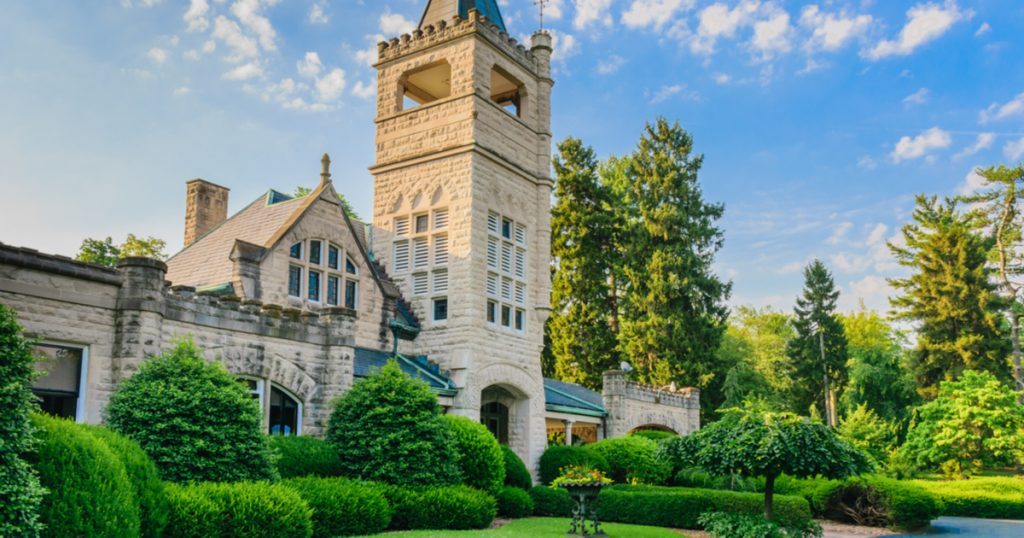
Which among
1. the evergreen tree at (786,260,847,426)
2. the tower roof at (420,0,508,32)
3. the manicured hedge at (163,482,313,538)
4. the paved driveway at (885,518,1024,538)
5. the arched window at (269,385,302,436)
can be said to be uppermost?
the tower roof at (420,0,508,32)

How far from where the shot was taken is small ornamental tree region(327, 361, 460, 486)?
17984mm

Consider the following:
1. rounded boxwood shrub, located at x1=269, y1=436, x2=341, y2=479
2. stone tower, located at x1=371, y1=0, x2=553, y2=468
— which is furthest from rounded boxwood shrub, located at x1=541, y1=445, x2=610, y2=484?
rounded boxwood shrub, located at x1=269, y1=436, x2=341, y2=479

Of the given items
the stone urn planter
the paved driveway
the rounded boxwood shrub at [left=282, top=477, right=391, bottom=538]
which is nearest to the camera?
the rounded boxwood shrub at [left=282, top=477, right=391, bottom=538]

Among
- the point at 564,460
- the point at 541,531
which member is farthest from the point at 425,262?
the point at 541,531

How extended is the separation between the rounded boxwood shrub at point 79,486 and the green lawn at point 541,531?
19.0 feet

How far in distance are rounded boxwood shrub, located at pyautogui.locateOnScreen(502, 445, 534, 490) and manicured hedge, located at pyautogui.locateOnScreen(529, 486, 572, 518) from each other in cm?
35

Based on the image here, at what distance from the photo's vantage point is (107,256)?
38.8 meters

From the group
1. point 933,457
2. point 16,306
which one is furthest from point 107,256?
point 933,457

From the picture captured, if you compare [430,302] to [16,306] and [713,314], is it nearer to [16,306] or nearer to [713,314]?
[16,306]

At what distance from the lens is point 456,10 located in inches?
1113

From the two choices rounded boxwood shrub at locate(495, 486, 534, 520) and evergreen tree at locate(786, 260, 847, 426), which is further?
evergreen tree at locate(786, 260, 847, 426)

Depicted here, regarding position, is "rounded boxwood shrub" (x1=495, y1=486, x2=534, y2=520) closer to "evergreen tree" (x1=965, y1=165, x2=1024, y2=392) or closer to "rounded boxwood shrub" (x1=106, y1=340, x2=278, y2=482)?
"rounded boxwood shrub" (x1=106, y1=340, x2=278, y2=482)

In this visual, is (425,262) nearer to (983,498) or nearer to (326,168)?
(326,168)

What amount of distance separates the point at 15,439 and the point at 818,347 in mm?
45981
